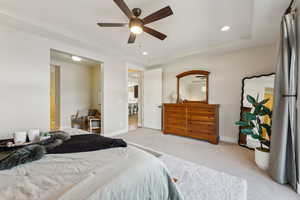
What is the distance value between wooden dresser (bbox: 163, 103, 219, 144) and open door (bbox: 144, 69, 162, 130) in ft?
2.05

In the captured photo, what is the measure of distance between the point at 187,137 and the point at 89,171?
3256mm

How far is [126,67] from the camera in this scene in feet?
13.7

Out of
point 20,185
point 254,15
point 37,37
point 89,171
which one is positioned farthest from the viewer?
point 37,37

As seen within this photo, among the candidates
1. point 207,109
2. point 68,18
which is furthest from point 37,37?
point 207,109

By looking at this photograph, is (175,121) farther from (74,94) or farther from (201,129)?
(74,94)

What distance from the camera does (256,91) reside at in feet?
9.53

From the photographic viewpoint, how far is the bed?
69 cm

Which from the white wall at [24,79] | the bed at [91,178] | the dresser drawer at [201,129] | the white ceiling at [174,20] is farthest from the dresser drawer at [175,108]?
the white wall at [24,79]

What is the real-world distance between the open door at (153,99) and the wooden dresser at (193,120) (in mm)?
626

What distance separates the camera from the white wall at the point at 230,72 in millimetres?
2970

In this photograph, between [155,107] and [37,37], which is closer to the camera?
[37,37]

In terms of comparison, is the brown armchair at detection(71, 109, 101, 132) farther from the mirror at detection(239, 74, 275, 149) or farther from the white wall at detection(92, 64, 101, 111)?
the mirror at detection(239, 74, 275, 149)

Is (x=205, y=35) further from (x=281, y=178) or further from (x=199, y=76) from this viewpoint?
(x=281, y=178)

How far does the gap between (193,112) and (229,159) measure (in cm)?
142
